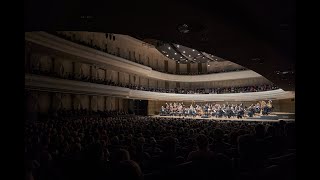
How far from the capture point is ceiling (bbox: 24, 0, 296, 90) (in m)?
7.10

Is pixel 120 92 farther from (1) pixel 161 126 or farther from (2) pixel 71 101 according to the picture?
(1) pixel 161 126

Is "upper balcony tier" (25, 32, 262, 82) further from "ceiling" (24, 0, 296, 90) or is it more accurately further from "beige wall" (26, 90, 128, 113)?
"ceiling" (24, 0, 296, 90)

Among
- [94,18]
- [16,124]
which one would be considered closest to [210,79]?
[94,18]

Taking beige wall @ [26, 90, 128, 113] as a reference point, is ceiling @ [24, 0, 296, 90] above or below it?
above

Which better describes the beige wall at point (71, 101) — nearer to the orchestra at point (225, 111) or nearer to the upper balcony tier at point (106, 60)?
the upper balcony tier at point (106, 60)

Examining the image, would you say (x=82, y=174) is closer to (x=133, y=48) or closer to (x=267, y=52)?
(x=267, y=52)

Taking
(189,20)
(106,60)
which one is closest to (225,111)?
(106,60)

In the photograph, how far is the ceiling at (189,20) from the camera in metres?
7.10

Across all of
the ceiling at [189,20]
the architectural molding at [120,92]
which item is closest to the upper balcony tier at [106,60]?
the architectural molding at [120,92]

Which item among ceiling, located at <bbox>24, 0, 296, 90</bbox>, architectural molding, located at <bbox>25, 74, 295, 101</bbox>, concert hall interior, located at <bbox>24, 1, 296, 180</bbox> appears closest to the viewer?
concert hall interior, located at <bbox>24, 1, 296, 180</bbox>

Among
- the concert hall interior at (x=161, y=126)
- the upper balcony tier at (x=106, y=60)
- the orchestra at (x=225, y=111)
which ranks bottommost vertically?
the orchestra at (x=225, y=111)

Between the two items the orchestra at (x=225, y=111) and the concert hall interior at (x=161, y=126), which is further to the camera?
the orchestra at (x=225, y=111)

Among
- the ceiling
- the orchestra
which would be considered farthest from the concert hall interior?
the orchestra

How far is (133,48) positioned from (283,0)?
124 feet
